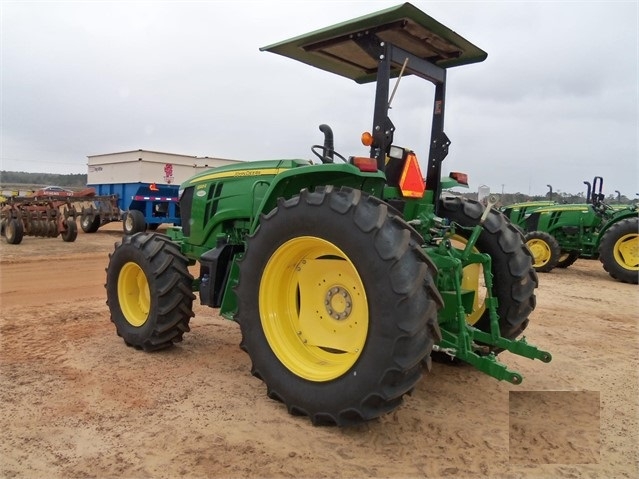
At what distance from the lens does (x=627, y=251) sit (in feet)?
37.0

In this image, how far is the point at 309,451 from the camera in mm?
2910

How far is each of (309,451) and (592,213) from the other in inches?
464

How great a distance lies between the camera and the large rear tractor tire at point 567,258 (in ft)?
42.4

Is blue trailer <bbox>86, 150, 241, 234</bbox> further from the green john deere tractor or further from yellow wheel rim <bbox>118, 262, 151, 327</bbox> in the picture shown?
the green john deere tractor

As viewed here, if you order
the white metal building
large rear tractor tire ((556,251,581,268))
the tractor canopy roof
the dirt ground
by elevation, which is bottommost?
the dirt ground

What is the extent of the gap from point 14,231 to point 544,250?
13.1 m

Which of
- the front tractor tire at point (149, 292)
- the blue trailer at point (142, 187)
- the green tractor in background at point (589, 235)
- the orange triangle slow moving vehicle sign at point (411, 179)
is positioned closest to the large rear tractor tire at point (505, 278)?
the orange triangle slow moving vehicle sign at point (411, 179)

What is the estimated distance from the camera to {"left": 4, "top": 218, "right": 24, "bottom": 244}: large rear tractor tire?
1315cm

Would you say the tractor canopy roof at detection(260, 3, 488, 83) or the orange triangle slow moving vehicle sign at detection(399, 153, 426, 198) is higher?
the tractor canopy roof at detection(260, 3, 488, 83)

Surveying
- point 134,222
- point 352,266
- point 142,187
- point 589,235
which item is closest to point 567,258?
point 589,235

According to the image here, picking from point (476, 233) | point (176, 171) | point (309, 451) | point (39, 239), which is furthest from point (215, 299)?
point (176, 171)

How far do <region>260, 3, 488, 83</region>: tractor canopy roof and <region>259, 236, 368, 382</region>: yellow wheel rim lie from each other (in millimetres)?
1659

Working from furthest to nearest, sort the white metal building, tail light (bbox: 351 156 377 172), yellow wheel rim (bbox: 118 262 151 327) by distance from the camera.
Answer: the white metal building → yellow wheel rim (bbox: 118 262 151 327) → tail light (bbox: 351 156 377 172)

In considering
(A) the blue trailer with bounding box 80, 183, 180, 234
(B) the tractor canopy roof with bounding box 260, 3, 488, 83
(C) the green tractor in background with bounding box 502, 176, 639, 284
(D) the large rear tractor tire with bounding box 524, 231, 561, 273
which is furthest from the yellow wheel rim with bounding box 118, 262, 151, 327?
(A) the blue trailer with bounding box 80, 183, 180, 234
